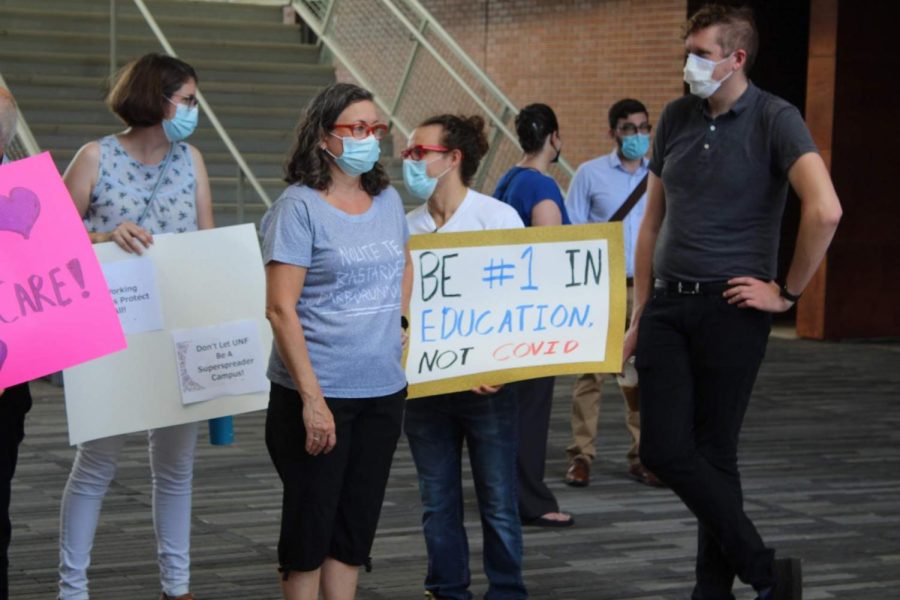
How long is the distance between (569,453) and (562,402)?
3.08 meters

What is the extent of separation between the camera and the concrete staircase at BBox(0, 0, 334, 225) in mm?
14219

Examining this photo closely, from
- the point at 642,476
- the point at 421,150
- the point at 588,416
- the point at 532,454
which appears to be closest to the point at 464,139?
the point at 421,150

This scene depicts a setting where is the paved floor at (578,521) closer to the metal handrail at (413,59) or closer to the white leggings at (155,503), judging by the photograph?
the white leggings at (155,503)

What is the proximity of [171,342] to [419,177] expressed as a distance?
3.16 feet

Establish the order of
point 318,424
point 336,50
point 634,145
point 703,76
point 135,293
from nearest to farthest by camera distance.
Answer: point 318,424
point 703,76
point 135,293
point 634,145
point 336,50

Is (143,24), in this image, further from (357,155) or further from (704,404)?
(357,155)

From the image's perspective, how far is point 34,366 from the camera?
426 centimetres

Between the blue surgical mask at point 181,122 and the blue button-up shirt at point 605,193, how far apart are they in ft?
10.9

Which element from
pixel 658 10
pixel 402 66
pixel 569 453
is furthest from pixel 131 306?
pixel 658 10

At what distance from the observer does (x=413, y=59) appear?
14656 millimetres

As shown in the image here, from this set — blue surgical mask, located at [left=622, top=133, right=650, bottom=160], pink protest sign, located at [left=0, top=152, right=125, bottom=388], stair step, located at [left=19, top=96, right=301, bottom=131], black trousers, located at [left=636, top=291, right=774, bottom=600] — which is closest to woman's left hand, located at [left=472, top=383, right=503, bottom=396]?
black trousers, located at [left=636, top=291, right=774, bottom=600]

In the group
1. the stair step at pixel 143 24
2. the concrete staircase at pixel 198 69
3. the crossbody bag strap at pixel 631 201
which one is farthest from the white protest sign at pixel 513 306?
the stair step at pixel 143 24

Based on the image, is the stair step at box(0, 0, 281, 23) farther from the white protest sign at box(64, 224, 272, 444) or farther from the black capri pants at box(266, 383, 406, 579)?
the black capri pants at box(266, 383, 406, 579)

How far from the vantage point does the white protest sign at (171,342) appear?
5.05 m
